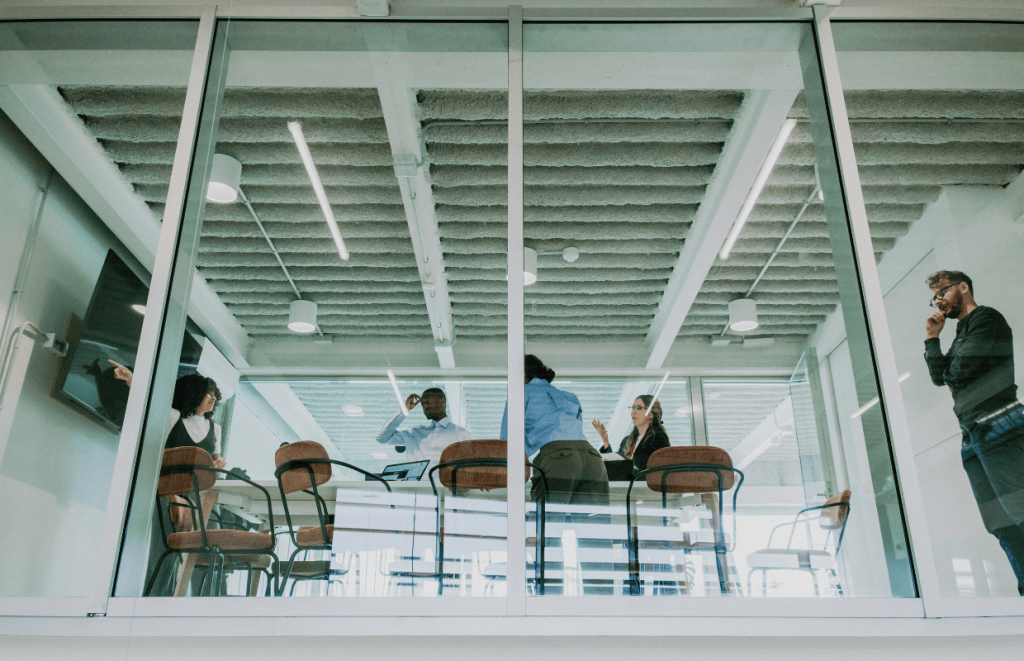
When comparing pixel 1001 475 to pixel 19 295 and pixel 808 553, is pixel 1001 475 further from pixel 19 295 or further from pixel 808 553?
pixel 19 295

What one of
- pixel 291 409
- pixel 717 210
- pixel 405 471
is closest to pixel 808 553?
pixel 405 471

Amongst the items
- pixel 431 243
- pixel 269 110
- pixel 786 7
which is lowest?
pixel 431 243

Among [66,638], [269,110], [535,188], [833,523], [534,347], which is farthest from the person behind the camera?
[269,110]

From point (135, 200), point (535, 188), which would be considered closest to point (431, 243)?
point (535, 188)

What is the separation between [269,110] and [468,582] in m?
2.13

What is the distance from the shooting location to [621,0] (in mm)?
3250

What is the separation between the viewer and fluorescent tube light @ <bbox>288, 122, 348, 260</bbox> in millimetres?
3139

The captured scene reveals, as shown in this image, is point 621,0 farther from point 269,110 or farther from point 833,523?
point 833,523

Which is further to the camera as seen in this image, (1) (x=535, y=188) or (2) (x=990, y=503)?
(1) (x=535, y=188)

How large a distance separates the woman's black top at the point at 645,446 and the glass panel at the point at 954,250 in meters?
0.93

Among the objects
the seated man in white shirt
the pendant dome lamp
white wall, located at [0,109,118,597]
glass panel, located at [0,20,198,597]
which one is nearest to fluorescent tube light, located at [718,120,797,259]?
the seated man in white shirt

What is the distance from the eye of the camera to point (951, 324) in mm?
3037

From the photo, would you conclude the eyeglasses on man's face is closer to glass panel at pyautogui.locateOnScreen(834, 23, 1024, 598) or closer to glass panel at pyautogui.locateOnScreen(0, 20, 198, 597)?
glass panel at pyautogui.locateOnScreen(834, 23, 1024, 598)

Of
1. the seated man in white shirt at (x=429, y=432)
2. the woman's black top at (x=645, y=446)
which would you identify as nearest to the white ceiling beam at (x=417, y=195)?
the seated man in white shirt at (x=429, y=432)
